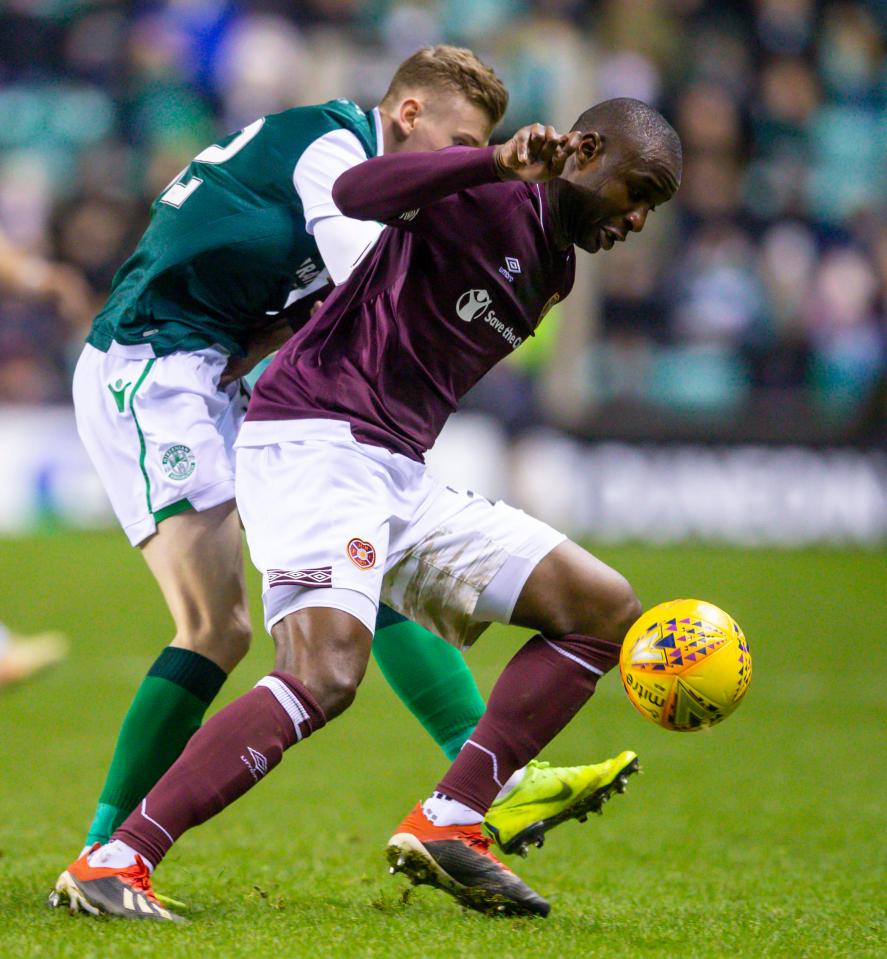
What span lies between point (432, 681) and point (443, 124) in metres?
1.48

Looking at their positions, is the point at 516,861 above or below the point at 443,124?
below

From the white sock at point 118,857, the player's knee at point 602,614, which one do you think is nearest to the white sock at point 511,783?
the player's knee at point 602,614

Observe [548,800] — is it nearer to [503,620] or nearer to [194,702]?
[503,620]

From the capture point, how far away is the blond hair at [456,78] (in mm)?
4184

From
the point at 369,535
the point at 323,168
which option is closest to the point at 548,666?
the point at 369,535

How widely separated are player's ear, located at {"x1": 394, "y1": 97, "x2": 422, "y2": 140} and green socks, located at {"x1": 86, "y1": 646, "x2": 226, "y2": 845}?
150 centimetres

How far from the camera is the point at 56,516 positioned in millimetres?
12547

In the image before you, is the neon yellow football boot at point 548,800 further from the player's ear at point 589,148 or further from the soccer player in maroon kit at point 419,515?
the player's ear at point 589,148

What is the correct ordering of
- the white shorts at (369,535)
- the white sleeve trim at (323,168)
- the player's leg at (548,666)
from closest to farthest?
the white shorts at (369,535), the player's leg at (548,666), the white sleeve trim at (323,168)

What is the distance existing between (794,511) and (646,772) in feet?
24.9

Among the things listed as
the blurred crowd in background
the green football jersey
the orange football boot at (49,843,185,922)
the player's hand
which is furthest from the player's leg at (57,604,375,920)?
the blurred crowd in background

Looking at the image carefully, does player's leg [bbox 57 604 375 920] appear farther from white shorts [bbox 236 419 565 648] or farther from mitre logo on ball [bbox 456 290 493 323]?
mitre logo on ball [bbox 456 290 493 323]

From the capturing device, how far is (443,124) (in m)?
4.17

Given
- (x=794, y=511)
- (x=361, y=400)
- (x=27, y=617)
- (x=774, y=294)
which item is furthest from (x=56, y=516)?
(x=361, y=400)
